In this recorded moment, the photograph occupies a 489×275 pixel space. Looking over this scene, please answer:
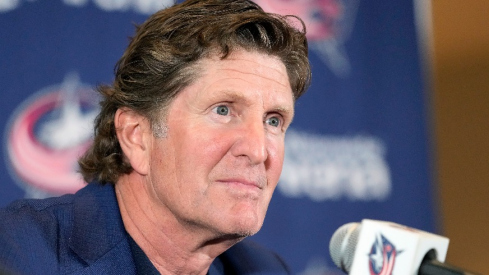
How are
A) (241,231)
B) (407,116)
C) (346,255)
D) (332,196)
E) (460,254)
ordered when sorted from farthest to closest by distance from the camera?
1. (460,254)
2. (407,116)
3. (332,196)
4. (241,231)
5. (346,255)

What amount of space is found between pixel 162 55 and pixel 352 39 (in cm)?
192

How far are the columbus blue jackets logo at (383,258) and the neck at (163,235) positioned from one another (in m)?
0.81

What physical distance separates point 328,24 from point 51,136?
5.29 ft

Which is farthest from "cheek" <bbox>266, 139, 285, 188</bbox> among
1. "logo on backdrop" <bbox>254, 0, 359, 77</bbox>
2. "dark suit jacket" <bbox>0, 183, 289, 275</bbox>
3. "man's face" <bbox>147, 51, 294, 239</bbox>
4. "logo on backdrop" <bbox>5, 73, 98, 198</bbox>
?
"logo on backdrop" <bbox>254, 0, 359, 77</bbox>

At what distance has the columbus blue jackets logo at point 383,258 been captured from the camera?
3.98ft

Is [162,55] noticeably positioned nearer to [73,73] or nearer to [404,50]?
[73,73]

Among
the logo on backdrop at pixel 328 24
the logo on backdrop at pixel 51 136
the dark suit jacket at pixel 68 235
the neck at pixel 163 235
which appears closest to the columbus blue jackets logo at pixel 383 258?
the neck at pixel 163 235

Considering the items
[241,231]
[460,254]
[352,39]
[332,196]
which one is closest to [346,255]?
[241,231]

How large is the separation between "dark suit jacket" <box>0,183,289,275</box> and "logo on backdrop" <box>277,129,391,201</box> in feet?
4.81

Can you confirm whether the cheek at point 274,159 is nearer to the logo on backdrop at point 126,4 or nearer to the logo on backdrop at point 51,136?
the logo on backdrop at point 51,136

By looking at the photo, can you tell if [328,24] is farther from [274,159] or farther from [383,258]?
[383,258]

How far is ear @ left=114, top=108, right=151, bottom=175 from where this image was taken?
2023 millimetres

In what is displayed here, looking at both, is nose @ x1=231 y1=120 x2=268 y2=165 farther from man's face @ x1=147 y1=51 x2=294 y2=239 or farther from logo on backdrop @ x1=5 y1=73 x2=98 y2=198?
logo on backdrop @ x1=5 y1=73 x2=98 y2=198

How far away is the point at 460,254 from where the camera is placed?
4.48 meters
